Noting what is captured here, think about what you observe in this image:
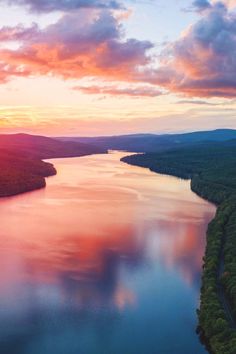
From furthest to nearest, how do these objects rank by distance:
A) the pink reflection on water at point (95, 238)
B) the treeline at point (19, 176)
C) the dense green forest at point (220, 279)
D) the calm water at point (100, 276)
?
1. the treeline at point (19, 176)
2. the pink reflection on water at point (95, 238)
3. the calm water at point (100, 276)
4. the dense green forest at point (220, 279)

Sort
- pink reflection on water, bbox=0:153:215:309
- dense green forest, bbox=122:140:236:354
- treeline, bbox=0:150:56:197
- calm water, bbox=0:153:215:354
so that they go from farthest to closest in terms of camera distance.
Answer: treeline, bbox=0:150:56:197
pink reflection on water, bbox=0:153:215:309
calm water, bbox=0:153:215:354
dense green forest, bbox=122:140:236:354

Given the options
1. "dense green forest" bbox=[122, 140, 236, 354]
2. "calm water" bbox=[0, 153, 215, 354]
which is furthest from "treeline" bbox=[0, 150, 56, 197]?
"dense green forest" bbox=[122, 140, 236, 354]

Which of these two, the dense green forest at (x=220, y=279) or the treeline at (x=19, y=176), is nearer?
the dense green forest at (x=220, y=279)

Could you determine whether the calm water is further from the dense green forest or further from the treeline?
the treeline

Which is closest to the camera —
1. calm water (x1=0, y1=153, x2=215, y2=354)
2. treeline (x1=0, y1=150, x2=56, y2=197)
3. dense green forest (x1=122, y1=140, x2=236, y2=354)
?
dense green forest (x1=122, y1=140, x2=236, y2=354)

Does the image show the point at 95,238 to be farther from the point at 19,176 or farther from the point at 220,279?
the point at 19,176

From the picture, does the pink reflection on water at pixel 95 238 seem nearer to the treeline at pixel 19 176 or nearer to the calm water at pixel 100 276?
the calm water at pixel 100 276

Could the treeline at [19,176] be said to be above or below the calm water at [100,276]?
above

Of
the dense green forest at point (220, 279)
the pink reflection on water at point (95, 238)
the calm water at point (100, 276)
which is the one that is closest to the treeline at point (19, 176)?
the pink reflection on water at point (95, 238)
